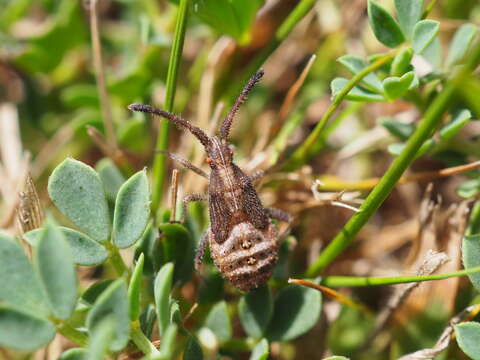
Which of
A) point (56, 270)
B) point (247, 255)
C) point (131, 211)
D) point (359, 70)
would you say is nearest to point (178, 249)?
point (247, 255)

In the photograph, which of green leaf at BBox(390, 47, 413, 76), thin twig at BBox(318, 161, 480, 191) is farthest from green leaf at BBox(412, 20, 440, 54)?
thin twig at BBox(318, 161, 480, 191)

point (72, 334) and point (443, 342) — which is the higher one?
point (72, 334)

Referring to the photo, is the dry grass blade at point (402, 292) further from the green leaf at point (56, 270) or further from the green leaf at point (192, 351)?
the green leaf at point (56, 270)

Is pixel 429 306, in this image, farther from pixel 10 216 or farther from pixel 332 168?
pixel 10 216

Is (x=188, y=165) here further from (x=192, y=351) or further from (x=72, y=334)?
(x=72, y=334)

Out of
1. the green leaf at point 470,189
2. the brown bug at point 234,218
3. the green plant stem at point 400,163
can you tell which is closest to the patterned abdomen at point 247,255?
the brown bug at point 234,218

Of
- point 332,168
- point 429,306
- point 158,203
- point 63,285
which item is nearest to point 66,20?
point 158,203
